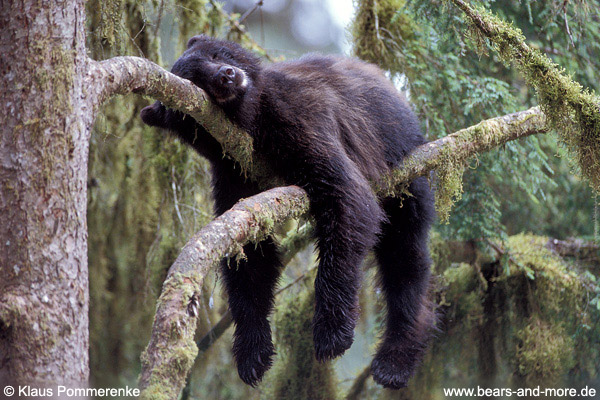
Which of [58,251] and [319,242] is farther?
[319,242]

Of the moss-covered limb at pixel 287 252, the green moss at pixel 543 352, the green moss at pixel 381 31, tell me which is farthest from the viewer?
the green moss at pixel 381 31

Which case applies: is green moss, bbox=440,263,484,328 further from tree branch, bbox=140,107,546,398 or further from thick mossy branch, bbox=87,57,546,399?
tree branch, bbox=140,107,546,398

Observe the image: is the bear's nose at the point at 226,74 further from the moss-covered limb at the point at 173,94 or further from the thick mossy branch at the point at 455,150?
the thick mossy branch at the point at 455,150

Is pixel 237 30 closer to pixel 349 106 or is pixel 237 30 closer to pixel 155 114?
pixel 349 106

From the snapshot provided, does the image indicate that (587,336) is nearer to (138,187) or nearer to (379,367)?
(379,367)

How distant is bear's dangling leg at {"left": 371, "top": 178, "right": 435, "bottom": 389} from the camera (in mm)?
4746

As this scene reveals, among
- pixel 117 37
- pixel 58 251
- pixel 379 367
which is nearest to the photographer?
pixel 58 251

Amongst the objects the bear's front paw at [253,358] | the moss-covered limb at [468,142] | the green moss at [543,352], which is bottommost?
the green moss at [543,352]

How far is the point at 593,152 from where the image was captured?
3.74 metres

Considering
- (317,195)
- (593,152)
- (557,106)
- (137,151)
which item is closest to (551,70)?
(557,106)

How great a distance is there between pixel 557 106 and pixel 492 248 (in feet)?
→ 7.38

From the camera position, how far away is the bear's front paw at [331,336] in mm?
3723

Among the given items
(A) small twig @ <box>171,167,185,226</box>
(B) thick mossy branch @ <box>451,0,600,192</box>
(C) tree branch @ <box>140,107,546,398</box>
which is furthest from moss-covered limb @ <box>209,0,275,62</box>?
(C) tree branch @ <box>140,107,546,398</box>

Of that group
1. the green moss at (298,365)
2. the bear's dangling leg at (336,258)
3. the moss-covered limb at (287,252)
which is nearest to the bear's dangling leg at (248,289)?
the moss-covered limb at (287,252)
